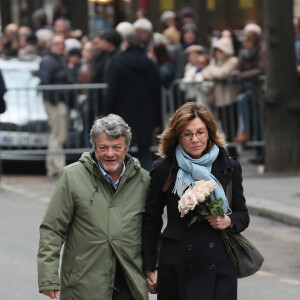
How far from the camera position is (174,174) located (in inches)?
227

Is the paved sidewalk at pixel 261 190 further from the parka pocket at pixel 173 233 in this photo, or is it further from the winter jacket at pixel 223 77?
the parka pocket at pixel 173 233

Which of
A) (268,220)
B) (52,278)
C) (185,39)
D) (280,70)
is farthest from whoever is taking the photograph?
(185,39)

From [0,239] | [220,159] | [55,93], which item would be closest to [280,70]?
[55,93]

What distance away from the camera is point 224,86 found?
16547mm

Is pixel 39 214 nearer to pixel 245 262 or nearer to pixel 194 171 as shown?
pixel 245 262

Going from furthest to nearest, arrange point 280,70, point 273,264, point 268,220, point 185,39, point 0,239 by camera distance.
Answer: point 185,39
point 280,70
point 268,220
point 0,239
point 273,264

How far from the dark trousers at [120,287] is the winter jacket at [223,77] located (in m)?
10.9

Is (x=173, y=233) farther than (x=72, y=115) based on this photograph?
No

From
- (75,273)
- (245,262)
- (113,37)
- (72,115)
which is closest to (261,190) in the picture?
(113,37)

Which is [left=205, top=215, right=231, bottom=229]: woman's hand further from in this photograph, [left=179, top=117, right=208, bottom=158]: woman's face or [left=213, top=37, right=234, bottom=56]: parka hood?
[left=213, top=37, right=234, bottom=56]: parka hood

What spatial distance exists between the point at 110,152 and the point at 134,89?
7605 millimetres

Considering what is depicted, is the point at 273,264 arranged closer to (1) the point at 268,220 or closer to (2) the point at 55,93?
(1) the point at 268,220

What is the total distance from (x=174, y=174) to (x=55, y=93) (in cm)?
1079

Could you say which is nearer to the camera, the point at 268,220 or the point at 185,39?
the point at 268,220
